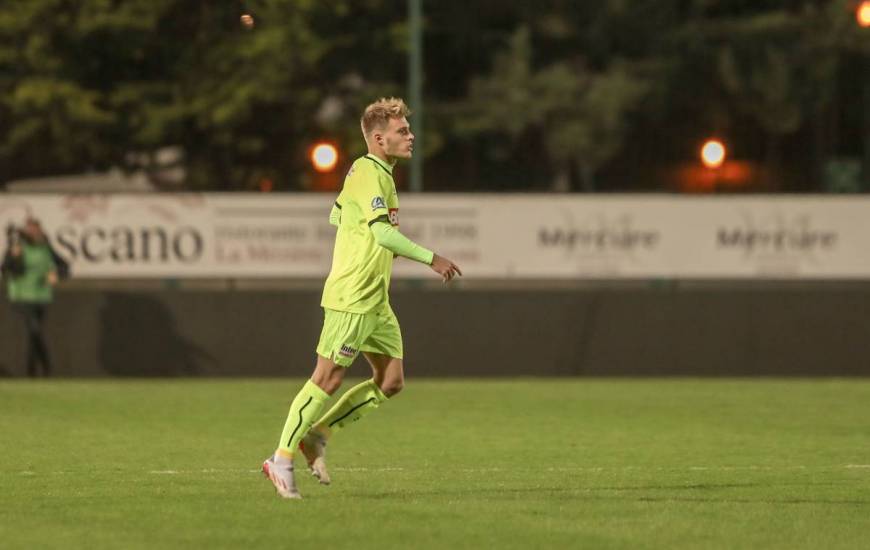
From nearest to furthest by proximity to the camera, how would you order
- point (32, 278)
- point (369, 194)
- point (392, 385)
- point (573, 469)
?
point (369, 194) < point (392, 385) < point (573, 469) < point (32, 278)

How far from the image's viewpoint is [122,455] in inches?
532

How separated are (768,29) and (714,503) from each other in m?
42.7

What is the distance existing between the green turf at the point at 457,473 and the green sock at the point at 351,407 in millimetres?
375

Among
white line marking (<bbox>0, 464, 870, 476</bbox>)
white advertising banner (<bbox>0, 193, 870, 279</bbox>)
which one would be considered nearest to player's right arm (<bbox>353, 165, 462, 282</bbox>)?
white line marking (<bbox>0, 464, 870, 476</bbox>)

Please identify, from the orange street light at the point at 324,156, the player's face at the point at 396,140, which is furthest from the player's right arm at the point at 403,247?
the orange street light at the point at 324,156

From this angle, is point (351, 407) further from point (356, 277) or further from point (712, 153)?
point (712, 153)

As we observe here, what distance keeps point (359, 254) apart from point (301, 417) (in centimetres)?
95

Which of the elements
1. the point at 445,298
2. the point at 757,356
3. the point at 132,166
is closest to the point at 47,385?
the point at 445,298

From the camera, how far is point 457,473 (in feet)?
40.4

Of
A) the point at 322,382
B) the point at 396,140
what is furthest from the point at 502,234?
the point at 322,382

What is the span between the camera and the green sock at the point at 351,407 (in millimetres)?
11172

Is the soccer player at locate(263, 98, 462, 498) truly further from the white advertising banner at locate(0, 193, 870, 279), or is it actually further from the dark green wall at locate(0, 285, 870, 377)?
the white advertising banner at locate(0, 193, 870, 279)

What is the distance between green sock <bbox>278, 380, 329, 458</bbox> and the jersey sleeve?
99 cm

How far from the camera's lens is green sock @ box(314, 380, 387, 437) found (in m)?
11.2
